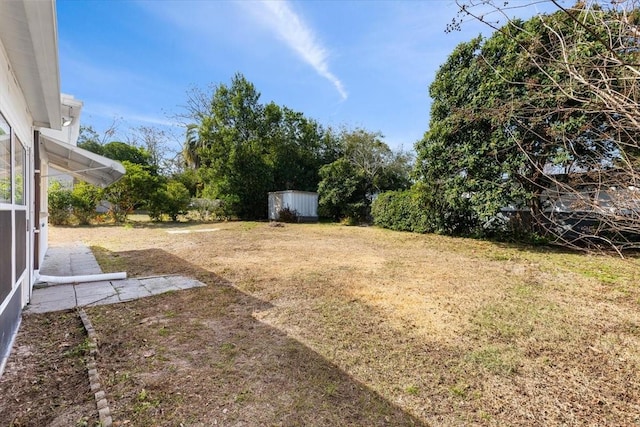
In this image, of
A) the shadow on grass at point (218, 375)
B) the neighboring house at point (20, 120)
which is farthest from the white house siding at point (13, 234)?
the shadow on grass at point (218, 375)

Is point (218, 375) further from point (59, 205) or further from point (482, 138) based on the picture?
point (59, 205)

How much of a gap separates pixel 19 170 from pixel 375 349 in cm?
446

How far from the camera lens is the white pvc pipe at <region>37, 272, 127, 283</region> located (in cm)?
483

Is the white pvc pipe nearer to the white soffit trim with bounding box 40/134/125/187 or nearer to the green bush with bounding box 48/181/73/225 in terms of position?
the white soffit trim with bounding box 40/134/125/187

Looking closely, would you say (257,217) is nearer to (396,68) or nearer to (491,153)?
(491,153)

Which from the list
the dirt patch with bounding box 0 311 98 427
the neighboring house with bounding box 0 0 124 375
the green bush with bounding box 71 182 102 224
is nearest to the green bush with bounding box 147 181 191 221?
the green bush with bounding box 71 182 102 224

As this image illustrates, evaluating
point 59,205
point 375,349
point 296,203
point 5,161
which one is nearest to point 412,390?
point 375,349

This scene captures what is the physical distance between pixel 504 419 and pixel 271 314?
100 inches

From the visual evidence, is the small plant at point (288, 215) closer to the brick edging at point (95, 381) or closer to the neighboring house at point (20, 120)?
the neighboring house at point (20, 120)

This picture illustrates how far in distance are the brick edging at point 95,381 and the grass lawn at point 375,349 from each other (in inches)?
2.6

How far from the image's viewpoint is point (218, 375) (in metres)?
2.46

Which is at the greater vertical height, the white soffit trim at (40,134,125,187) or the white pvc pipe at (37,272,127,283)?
the white soffit trim at (40,134,125,187)

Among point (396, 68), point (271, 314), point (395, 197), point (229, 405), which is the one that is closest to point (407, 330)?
point (271, 314)

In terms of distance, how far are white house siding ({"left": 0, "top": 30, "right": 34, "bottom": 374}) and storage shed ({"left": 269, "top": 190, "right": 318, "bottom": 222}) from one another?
44.7ft
